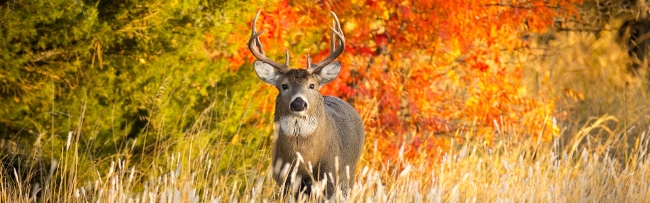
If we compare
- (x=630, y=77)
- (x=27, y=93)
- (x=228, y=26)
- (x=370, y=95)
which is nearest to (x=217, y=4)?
(x=228, y=26)

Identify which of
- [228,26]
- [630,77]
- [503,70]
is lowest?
[630,77]

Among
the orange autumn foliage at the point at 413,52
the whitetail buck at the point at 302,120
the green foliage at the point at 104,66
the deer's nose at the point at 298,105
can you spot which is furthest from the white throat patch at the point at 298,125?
the orange autumn foliage at the point at 413,52

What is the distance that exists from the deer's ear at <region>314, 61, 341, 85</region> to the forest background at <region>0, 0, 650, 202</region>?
68cm

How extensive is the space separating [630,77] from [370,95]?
6.06 m

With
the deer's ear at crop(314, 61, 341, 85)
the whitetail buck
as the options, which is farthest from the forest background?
the deer's ear at crop(314, 61, 341, 85)

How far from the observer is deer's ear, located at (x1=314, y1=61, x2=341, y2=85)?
22.8ft

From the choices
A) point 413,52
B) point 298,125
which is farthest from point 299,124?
point 413,52

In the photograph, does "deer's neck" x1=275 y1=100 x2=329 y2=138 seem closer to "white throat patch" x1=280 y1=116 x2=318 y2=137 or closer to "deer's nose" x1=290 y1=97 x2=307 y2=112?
"white throat patch" x1=280 y1=116 x2=318 y2=137

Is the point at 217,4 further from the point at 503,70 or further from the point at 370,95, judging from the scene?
the point at 503,70

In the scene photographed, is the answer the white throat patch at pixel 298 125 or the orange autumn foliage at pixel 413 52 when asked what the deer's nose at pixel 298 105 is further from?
the orange autumn foliage at pixel 413 52

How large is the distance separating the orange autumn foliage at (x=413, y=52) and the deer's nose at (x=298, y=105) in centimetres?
192

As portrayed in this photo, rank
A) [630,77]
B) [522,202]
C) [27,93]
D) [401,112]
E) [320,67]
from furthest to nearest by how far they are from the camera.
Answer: [630,77] < [401,112] < [27,93] < [320,67] < [522,202]

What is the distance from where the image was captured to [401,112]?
10.2m

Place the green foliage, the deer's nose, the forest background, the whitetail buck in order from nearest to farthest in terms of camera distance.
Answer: the deer's nose
the whitetail buck
the forest background
the green foliage
